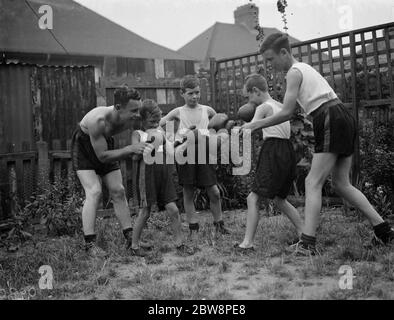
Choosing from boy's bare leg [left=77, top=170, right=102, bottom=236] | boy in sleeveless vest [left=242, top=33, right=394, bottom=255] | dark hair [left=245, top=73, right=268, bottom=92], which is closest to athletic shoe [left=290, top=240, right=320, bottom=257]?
boy in sleeveless vest [left=242, top=33, right=394, bottom=255]

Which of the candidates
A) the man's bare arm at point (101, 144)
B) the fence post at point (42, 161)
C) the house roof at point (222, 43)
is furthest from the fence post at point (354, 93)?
the house roof at point (222, 43)

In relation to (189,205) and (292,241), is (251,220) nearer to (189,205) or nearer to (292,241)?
(292,241)

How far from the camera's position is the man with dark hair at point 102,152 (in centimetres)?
427

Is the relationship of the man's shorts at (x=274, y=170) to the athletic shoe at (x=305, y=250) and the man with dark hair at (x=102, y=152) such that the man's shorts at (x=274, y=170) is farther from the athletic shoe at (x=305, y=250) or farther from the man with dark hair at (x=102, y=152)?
the man with dark hair at (x=102, y=152)

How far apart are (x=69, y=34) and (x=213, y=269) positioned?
1326 cm

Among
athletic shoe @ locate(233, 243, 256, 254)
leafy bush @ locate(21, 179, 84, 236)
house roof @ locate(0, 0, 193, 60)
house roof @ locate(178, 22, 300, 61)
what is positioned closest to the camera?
athletic shoe @ locate(233, 243, 256, 254)

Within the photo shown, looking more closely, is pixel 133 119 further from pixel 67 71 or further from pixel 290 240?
pixel 67 71

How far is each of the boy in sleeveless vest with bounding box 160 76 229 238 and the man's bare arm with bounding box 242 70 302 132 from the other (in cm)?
119

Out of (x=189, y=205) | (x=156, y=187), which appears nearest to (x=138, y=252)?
(x=156, y=187)

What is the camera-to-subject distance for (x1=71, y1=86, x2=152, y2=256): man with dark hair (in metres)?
4.27

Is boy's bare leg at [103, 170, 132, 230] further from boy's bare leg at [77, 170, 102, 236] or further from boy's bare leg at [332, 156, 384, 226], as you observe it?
boy's bare leg at [332, 156, 384, 226]

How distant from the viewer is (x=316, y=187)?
157 inches

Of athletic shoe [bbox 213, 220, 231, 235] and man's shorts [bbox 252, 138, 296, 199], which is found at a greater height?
man's shorts [bbox 252, 138, 296, 199]

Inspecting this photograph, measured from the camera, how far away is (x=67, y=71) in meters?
6.76
